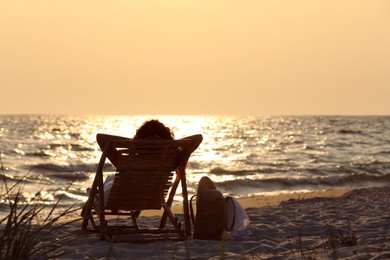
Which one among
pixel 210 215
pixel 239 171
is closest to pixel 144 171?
pixel 210 215

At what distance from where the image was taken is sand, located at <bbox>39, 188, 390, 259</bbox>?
231 inches

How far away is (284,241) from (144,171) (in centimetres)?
144

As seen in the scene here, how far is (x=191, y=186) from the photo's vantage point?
1741 cm

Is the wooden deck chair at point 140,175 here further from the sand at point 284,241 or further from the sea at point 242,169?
the sea at point 242,169

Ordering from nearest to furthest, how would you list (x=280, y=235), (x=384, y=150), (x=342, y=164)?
(x=280, y=235)
(x=342, y=164)
(x=384, y=150)

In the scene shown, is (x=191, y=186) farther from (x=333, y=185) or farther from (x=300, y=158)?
(x=300, y=158)

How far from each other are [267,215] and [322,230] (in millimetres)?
1733

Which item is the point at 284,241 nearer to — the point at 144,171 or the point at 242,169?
the point at 144,171

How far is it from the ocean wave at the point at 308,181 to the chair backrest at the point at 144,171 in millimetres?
10829

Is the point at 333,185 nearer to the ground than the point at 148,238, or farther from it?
nearer to the ground

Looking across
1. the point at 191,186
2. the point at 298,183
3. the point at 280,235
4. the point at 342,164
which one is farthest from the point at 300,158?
the point at 280,235

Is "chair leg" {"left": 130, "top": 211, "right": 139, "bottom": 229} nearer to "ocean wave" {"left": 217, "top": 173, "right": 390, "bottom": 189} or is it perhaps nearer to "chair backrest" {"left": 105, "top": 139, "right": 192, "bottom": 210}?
"chair backrest" {"left": 105, "top": 139, "right": 192, "bottom": 210}

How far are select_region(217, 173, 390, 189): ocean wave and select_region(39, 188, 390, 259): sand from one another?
332 inches

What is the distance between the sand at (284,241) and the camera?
5.87m
